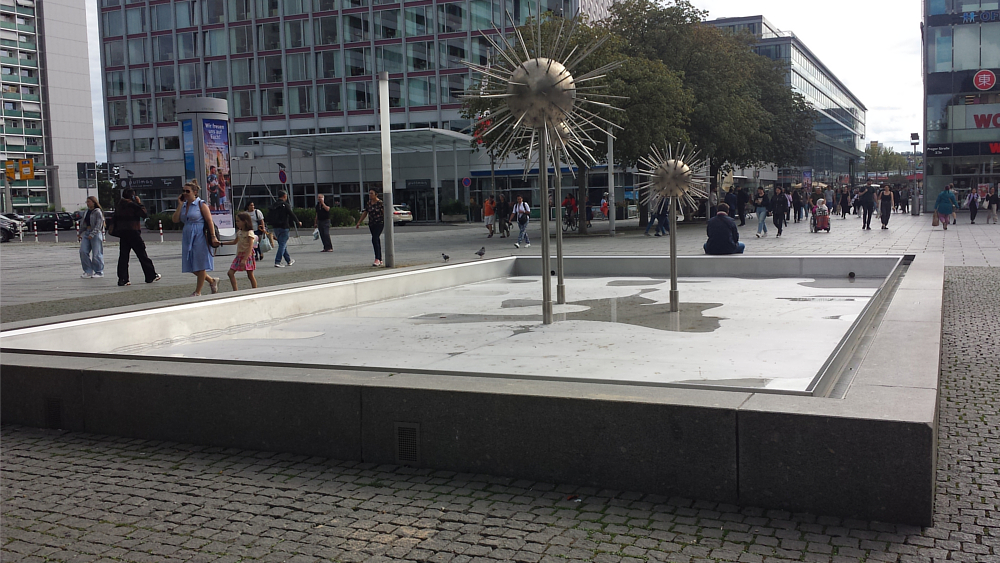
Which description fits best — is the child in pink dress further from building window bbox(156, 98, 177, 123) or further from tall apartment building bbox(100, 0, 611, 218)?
building window bbox(156, 98, 177, 123)

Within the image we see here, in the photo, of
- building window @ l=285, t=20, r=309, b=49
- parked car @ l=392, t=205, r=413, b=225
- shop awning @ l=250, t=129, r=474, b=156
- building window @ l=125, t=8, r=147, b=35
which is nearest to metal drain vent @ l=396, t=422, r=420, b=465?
shop awning @ l=250, t=129, r=474, b=156

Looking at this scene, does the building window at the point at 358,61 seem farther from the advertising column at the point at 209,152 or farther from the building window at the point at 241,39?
the advertising column at the point at 209,152

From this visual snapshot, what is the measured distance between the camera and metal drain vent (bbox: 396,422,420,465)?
4.65m

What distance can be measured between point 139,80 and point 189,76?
4652mm

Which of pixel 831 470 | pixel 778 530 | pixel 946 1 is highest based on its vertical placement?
pixel 946 1

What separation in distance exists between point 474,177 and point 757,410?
2122 inches

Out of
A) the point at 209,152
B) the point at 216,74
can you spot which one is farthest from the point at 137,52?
the point at 209,152

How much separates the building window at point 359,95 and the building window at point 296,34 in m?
4.80

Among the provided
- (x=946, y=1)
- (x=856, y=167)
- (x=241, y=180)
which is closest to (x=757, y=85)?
(x=946, y=1)

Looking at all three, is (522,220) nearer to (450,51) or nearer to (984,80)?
(450,51)

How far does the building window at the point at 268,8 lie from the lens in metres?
60.3

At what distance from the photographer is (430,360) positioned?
7004mm

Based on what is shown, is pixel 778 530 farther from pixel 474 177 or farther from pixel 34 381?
pixel 474 177

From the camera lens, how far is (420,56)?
57.2 m
